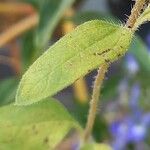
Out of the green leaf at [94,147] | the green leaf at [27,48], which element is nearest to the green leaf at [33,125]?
the green leaf at [94,147]

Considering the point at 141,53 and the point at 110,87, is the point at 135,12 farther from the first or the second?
the point at 110,87

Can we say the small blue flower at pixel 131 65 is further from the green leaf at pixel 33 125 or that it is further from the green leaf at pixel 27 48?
the green leaf at pixel 33 125

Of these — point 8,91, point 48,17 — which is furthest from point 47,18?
point 8,91

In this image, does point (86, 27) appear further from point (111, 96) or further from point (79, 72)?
point (111, 96)

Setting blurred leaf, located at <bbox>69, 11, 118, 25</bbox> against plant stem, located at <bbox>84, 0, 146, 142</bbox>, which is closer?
plant stem, located at <bbox>84, 0, 146, 142</bbox>

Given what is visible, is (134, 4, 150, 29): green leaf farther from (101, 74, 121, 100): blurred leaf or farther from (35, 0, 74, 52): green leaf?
(101, 74, 121, 100): blurred leaf

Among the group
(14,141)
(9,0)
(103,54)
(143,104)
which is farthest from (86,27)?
(9,0)

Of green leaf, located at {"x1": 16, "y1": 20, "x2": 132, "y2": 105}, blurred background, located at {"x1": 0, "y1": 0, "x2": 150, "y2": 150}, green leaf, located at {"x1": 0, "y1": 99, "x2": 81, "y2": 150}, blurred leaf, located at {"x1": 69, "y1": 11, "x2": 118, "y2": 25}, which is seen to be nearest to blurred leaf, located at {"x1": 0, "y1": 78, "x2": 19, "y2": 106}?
blurred background, located at {"x1": 0, "y1": 0, "x2": 150, "y2": 150}
